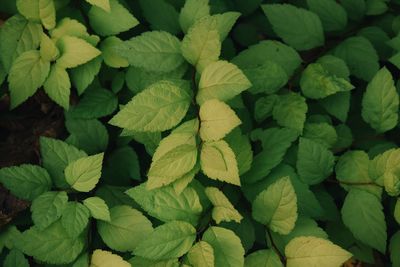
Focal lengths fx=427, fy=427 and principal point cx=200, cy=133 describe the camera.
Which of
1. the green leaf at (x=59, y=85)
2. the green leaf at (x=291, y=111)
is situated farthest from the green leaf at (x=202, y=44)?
the green leaf at (x=59, y=85)

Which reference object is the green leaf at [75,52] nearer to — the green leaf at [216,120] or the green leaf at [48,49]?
the green leaf at [48,49]

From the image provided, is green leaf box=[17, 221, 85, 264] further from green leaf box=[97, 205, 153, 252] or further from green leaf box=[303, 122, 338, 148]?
green leaf box=[303, 122, 338, 148]

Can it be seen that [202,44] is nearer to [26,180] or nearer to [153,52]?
[153,52]

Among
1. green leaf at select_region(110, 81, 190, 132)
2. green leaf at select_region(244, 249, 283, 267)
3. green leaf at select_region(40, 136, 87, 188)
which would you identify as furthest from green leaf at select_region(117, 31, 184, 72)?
green leaf at select_region(244, 249, 283, 267)

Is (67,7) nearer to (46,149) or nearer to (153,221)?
(46,149)

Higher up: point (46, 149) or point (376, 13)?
point (376, 13)

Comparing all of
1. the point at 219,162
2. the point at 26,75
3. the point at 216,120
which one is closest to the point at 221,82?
the point at 216,120

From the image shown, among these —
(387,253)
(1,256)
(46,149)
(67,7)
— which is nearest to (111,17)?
(67,7)
